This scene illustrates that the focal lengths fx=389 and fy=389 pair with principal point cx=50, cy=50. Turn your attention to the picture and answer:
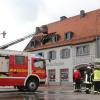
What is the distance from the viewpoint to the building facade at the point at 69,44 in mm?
49938

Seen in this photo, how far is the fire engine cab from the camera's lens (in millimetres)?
26891

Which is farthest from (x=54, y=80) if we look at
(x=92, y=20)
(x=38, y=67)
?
(x=38, y=67)

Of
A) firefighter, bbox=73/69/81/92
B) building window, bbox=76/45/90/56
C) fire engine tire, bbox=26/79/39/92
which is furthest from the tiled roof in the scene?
firefighter, bbox=73/69/81/92

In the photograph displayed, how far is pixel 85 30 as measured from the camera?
52.6 m

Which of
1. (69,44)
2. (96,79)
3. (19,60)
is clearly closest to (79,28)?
(69,44)

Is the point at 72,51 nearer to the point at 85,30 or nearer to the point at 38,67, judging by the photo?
the point at 85,30

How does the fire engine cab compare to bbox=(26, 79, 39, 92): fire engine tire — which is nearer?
the fire engine cab

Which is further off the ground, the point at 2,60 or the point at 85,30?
the point at 85,30

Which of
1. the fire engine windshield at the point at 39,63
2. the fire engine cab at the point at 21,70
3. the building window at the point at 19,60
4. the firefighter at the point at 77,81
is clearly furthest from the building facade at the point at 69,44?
the firefighter at the point at 77,81

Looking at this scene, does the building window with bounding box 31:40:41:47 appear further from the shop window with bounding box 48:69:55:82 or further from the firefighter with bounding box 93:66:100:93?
the firefighter with bounding box 93:66:100:93

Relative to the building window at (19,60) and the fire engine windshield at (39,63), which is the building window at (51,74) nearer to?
the fire engine windshield at (39,63)

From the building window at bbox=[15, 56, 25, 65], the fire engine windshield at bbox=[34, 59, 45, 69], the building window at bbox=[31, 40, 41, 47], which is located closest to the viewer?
the building window at bbox=[15, 56, 25, 65]

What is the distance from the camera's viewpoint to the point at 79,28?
5456cm

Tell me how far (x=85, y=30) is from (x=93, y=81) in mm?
28669
